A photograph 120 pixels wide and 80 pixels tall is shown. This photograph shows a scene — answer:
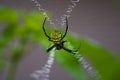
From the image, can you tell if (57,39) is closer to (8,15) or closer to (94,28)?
(8,15)

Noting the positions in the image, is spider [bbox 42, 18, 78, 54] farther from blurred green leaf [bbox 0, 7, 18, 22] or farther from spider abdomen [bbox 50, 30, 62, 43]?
blurred green leaf [bbox 0, 7, 18, 22]

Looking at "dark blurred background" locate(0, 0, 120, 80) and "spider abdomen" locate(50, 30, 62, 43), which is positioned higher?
"spider abdomen" locate(50, 30, 62, 43)

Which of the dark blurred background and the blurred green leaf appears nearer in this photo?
the blurred green leaf

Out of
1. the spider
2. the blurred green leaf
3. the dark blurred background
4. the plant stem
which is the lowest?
the dark blurred background

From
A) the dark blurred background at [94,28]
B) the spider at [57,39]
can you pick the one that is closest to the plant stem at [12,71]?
the spider at [57,39]

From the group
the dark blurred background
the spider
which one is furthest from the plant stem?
the dark blurred background

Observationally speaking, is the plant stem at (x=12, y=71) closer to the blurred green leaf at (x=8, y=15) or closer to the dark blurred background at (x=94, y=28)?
the blurred green leaf at (x=8, y=15)

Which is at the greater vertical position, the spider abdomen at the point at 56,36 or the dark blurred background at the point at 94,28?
the spider abdomen at the point at 56,36

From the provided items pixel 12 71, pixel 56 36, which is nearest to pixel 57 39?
pixel 56 36

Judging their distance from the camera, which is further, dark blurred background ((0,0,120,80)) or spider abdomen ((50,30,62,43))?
dark blurred background ((0,0,120,80))

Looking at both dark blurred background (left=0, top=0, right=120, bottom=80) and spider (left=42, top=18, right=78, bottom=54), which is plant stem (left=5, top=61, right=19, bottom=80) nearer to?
spider (left=42, top=18, right=78, bottom=54)

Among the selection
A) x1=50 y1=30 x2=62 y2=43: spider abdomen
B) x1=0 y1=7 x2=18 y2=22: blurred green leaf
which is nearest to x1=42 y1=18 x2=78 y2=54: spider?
x1=50 y1=30 x2=62 y2=43: spider abdomen

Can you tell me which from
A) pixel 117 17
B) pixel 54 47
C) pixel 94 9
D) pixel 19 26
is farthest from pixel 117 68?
pixel 94 9
